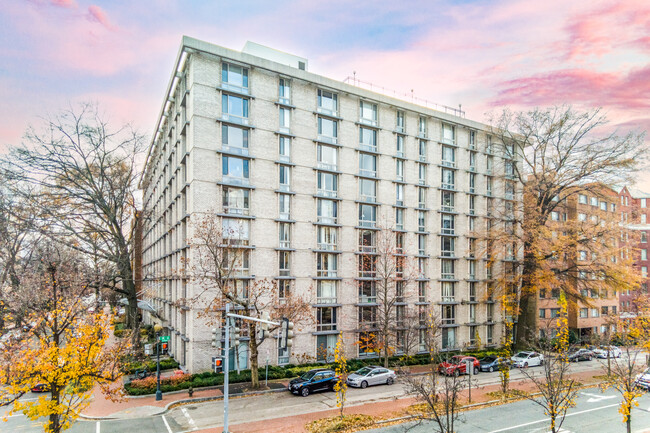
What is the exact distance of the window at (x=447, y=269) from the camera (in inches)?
1788

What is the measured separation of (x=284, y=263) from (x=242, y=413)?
13662 millimetres

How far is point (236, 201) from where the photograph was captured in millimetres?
34062

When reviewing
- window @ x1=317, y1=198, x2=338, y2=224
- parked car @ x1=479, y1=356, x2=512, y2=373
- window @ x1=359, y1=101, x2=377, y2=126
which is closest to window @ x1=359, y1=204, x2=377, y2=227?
window @ x1=317, y1=198, x2=338, y2=224

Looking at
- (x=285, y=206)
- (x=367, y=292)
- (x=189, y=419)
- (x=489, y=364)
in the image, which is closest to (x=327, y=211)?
(x=285, y=206)

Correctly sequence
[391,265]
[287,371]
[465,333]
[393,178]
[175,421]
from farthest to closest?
[465,333]
[393,178]
[391,265]
[287,371]
[175,421]

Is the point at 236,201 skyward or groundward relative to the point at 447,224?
skyward

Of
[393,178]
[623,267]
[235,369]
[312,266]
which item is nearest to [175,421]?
[235,369]

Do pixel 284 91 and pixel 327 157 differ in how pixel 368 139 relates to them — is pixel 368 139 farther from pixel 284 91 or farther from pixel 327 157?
pixel 284 91

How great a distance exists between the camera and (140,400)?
26.6 metres

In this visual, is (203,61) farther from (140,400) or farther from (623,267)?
(623,267)

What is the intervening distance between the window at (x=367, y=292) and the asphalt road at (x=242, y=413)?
10.3 metres

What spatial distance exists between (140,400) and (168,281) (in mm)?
17245

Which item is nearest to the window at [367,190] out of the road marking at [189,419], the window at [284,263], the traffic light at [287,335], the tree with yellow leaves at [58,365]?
the window at [284,263]

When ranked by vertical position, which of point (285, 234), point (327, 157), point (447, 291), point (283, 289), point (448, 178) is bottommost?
point (447, 291)
